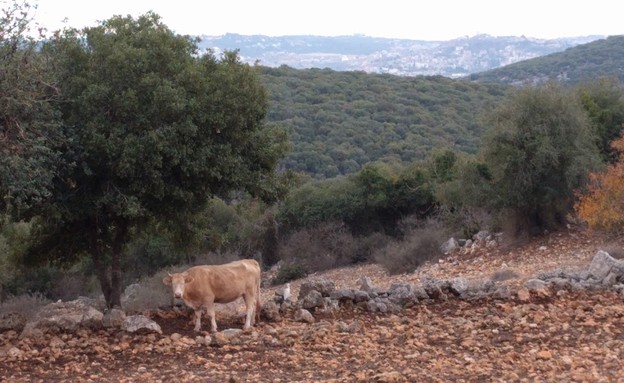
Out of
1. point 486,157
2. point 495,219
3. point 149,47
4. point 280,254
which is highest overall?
point 149,47

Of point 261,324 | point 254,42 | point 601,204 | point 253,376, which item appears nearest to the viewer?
point 253,376

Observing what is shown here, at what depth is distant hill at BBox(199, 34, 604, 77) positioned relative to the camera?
140500 mm

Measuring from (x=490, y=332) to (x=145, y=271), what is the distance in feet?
96.5

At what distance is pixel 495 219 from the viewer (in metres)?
31.0

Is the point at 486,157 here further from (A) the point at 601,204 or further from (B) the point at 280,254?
(B) the point at 280,254

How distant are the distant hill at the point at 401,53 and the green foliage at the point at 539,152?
10218 cm

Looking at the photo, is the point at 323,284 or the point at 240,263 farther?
the point at 323,284

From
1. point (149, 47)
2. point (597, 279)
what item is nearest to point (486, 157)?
point (597, 279)

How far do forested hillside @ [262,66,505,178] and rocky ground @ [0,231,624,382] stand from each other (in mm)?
39915

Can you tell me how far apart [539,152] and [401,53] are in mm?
153123

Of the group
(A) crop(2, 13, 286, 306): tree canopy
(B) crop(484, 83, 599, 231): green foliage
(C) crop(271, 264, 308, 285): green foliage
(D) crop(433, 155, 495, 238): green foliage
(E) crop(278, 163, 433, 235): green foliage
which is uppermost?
(A) crop(2, 13, 286, 306): tree canopy

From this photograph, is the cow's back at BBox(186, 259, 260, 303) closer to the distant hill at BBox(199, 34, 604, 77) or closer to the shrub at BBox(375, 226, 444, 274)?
the shrub at BBox(375, 226, 444, 274)

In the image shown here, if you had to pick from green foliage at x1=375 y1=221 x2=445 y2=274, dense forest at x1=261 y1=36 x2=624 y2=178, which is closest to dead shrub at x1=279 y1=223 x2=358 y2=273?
green foliage at x1=375 y1=221 x2=445 y2=274

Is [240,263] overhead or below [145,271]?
overhead
